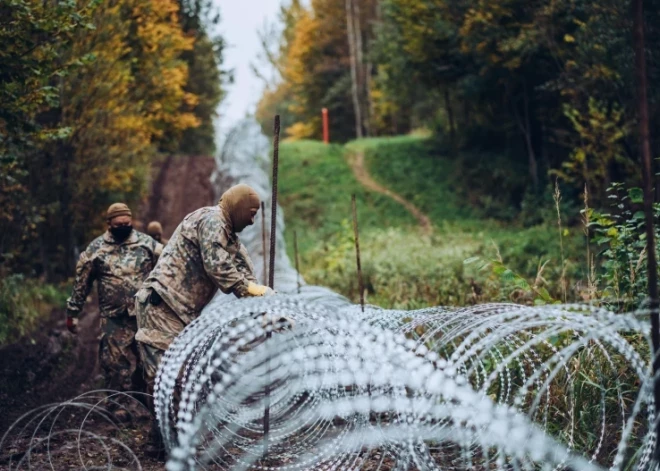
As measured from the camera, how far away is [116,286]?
Result: 7281 mm

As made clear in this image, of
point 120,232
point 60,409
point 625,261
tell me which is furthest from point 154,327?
point 625,261

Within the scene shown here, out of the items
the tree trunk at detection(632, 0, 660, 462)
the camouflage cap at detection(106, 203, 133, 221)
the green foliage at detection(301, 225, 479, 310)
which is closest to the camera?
the tree trunk at detection(632, 0, 660, 462)

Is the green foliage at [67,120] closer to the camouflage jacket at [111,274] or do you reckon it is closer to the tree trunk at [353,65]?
the camouflage jacket at [111,274]

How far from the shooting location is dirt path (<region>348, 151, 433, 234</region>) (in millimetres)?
22866

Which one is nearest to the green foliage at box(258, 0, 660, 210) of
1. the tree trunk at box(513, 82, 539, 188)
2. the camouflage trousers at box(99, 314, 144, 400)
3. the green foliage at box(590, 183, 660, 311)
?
the tree trunk at box(513, 82, 539, 188)

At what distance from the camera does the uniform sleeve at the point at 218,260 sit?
5.26 m

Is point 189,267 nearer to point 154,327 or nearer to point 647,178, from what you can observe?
point 154,327

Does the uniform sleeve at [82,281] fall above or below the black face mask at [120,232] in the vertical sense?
below

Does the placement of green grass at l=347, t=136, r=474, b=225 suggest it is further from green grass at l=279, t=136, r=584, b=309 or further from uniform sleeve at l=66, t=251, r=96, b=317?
uniform sleeve at l=66, t=251, r=96, b=317

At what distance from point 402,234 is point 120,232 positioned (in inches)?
513

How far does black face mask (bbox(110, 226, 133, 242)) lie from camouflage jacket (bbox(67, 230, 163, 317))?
0.18 feet

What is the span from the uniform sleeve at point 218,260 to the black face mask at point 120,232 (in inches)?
84.7

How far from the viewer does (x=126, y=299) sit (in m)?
7.27

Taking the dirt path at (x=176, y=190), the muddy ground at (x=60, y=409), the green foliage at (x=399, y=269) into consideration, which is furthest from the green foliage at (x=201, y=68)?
the muddy ground at (x=60, y=409)
